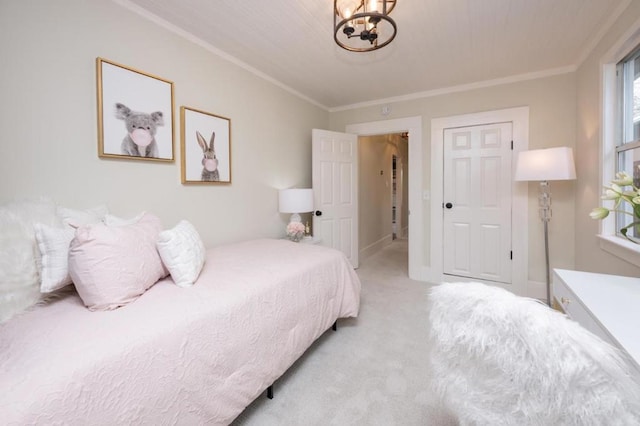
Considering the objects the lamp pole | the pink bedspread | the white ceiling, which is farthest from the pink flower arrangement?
the lamp pole

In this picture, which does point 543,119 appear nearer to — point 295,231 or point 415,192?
point 415,192

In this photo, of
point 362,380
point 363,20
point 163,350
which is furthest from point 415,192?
point 163,350

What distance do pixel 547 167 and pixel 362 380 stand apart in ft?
8.16

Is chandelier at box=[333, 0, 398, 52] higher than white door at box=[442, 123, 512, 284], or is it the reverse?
chandelier at box=[333, 0, 398, 52]

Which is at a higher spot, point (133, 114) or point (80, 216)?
point (133, 114)

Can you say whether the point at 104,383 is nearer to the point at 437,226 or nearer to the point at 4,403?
the point at 4,403

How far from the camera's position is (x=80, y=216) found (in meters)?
1.46

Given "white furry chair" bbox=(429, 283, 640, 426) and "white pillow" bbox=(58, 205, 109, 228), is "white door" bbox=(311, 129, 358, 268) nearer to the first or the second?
"white pillow" bbox=(58, 205, 109, 228)

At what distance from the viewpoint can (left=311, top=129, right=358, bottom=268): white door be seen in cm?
355

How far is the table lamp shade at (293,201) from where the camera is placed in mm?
3029

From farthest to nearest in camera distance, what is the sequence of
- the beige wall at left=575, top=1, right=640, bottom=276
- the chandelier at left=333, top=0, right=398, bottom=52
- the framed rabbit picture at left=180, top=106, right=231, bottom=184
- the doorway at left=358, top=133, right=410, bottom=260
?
the doorway at left=358, top=133, right=410, bottom=260 < the framed rabbit picture at left=180, top=106, right=231, bottom=184 < the beige wall at left=575, top=1, right=640, bottom=276 < the chandelier at left=333, top=0, right=398, bottom=52

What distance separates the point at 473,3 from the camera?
5.99ft

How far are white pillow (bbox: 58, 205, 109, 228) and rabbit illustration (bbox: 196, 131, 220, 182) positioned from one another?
33.0 inches

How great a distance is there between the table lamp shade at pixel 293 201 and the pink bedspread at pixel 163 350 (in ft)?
4.34
